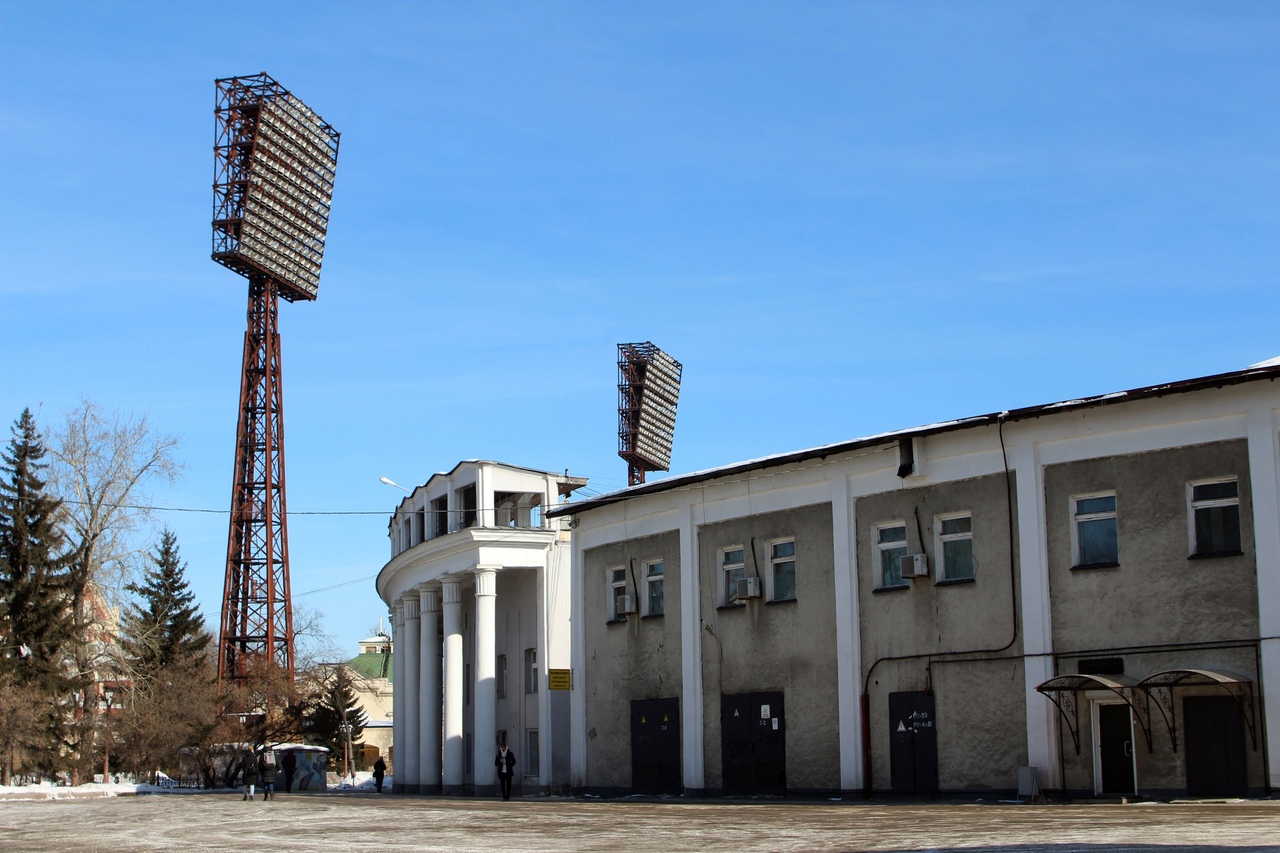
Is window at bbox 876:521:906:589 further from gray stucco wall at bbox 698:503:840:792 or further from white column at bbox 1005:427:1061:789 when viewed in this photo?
white column at bbox 1005:427:1061:789

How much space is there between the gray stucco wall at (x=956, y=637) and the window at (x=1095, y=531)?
4.02ft

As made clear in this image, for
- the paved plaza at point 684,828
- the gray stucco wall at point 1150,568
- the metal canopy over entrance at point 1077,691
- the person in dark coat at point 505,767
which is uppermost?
the gray stucco wall at point 1150,568

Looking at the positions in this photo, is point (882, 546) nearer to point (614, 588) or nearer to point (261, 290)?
point (614, 588)

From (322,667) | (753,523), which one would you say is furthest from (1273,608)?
(322,667)

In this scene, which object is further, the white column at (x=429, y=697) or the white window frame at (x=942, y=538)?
the white column at (x=429, y=697)

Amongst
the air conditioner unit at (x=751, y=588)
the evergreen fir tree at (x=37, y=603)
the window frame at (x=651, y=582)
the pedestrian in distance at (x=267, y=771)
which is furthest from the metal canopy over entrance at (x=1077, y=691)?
the evergreen fir tree at (x=37, y=603)

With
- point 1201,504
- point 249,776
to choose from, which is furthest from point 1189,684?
point 249,776

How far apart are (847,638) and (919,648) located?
1.80 m

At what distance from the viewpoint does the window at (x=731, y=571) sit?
3411cm

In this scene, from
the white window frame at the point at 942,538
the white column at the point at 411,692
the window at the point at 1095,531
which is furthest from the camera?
the white column at the point at 411,692

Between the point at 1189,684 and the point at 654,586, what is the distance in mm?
14547

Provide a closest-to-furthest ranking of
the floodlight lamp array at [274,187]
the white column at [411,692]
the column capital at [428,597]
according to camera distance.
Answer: the column capital at [428,597]
the white column at [411,692]
the floodlight lamp array at [274,187]

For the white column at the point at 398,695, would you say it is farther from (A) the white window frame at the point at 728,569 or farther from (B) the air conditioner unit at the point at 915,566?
(B) the air conditioner unit at the point at 915,566

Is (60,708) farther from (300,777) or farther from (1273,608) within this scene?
(1273,608)
